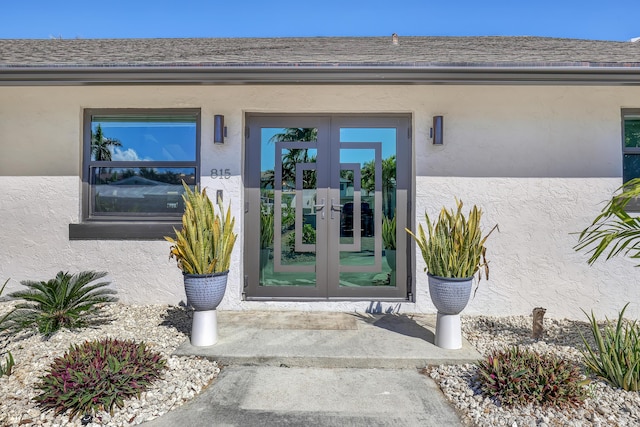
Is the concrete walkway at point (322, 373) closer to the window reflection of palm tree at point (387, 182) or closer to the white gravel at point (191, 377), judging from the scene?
the white gravel at point (191, 377)

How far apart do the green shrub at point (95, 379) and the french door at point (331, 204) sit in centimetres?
199

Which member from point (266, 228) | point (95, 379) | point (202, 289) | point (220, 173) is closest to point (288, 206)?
point (266, 228)

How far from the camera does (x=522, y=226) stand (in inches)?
173

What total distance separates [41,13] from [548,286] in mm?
13730

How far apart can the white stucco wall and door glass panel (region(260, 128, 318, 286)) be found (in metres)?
0.31

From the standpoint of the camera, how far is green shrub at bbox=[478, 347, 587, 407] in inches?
93.5

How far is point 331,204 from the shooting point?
454 centimetres

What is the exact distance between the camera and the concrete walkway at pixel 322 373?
241 centimetres

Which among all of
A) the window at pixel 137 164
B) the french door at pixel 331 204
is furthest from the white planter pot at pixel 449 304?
the window at pixel 137 164

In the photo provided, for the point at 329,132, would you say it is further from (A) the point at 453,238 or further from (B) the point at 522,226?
(B) the point at 522,226

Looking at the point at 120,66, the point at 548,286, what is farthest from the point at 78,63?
the point at 548,286

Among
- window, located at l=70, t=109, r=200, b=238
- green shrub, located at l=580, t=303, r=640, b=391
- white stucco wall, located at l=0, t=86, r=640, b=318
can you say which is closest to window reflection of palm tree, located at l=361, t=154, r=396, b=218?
white stucco wall, located at l=0, t=86, r=640, b=318

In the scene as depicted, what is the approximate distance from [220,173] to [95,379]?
105 inches

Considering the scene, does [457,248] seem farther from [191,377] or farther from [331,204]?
[191,377]
